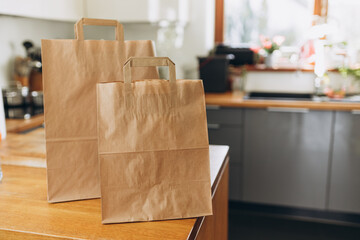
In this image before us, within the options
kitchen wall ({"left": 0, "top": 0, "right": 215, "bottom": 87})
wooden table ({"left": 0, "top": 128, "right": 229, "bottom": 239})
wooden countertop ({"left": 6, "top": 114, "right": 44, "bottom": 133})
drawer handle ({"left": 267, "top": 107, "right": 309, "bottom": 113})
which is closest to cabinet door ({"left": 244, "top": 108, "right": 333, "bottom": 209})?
drawer handle ({"left": 267, "top": 107, "right": 309, "bottom": 113})

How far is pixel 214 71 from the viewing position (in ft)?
9.59

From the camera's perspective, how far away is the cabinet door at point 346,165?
8.13 feet

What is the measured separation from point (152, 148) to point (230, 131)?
1.91 meters

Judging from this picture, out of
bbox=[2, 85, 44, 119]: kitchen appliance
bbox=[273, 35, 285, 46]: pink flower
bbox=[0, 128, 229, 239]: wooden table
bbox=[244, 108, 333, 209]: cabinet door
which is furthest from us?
bbox=[273, 35, 285, 46]: pink flower

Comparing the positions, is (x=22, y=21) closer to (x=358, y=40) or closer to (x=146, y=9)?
(x=146, y=9)

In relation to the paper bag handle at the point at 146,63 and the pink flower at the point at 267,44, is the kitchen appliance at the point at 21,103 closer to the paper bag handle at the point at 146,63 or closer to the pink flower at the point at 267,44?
the paper bag handle at the point at 146,63

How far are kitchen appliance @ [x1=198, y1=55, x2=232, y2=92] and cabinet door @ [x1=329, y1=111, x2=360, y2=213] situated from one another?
0.88 meters

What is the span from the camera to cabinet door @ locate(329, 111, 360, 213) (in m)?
2.48

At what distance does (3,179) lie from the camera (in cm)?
107

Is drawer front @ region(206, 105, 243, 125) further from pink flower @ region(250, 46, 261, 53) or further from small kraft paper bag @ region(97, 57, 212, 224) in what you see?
small kraft paper bag @ region(97, 57, 212, 224)

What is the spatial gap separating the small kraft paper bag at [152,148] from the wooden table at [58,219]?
32 mm

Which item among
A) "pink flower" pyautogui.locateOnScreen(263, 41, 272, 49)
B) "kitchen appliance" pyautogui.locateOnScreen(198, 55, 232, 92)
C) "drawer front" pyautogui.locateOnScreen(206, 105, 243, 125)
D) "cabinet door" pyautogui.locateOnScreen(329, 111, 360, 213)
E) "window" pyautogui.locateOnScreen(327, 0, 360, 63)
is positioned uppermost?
"window" pyautogui.locateOnScreen(327, 0, 360, 63)

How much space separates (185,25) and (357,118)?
1.51 meters

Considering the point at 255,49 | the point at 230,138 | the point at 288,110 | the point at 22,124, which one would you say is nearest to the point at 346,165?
the point at 288,110
